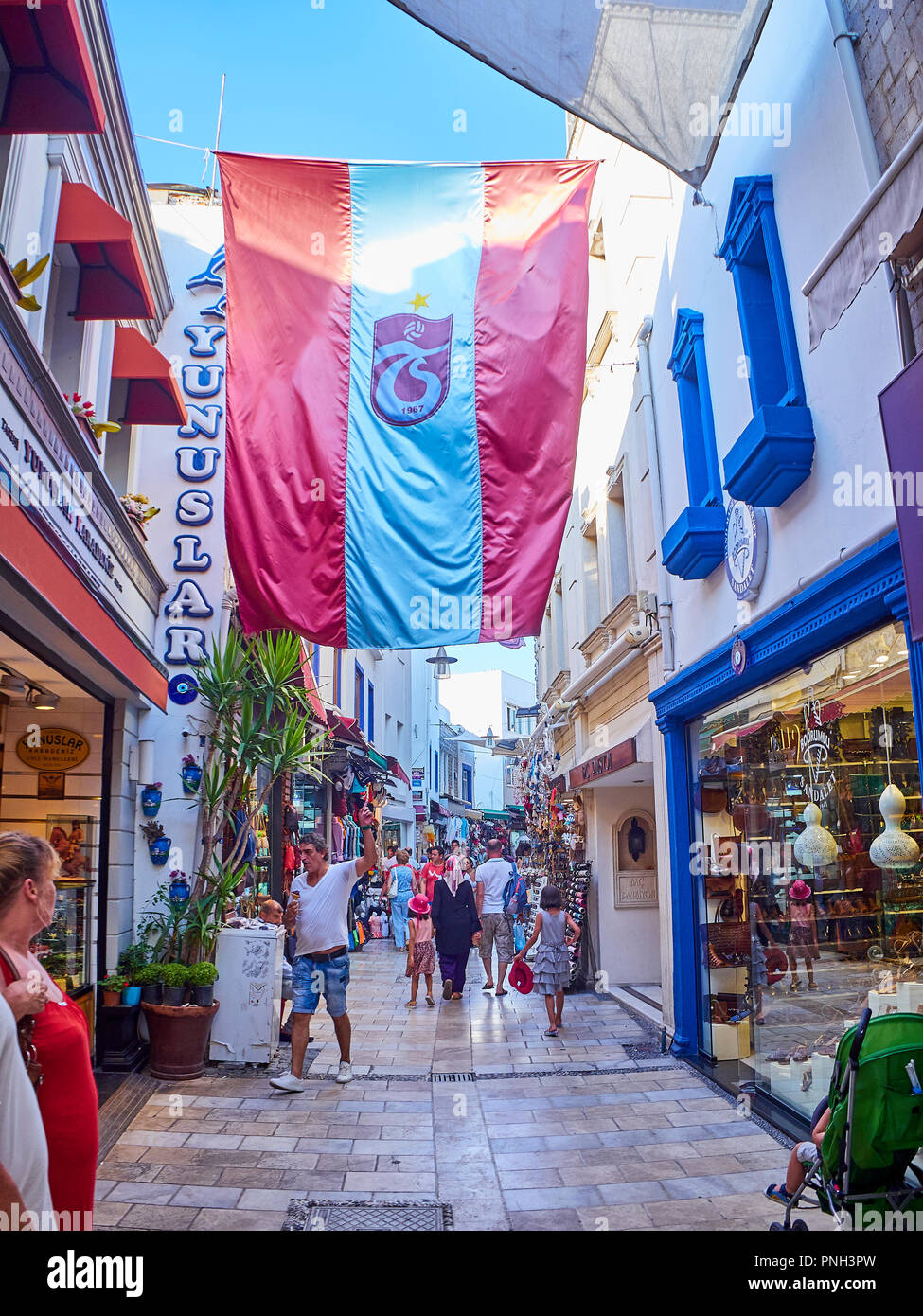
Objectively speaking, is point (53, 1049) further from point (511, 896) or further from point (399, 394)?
point (511, 896)

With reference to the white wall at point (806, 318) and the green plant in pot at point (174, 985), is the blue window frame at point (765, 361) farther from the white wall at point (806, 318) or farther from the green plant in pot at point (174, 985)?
the green plant in pot at point (174, 985)

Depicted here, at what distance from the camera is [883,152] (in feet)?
15.3

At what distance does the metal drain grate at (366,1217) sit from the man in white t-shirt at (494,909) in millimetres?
7138

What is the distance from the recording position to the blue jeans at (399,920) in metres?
17.0

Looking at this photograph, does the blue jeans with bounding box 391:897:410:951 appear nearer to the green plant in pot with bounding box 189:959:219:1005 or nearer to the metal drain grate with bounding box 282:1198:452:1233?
the green plant in pot with bounding box 189:959:219:1005

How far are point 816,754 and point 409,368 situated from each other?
3.58 meters

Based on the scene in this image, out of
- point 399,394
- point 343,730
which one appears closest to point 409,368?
point 399,394

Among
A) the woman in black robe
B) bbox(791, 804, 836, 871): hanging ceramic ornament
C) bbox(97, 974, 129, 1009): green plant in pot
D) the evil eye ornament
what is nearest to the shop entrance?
bbox(97, 974, 129, 1009): green plant in pot

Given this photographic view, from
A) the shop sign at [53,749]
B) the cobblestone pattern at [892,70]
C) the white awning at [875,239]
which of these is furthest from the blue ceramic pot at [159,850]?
the cobblestone pattern at [892,70]

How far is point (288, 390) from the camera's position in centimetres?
602

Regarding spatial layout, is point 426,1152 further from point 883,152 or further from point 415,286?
point 883,152

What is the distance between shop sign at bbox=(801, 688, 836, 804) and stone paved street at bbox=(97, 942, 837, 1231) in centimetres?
218

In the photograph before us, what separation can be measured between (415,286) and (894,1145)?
5452 mm

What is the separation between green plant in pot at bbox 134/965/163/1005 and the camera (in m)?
7.93
